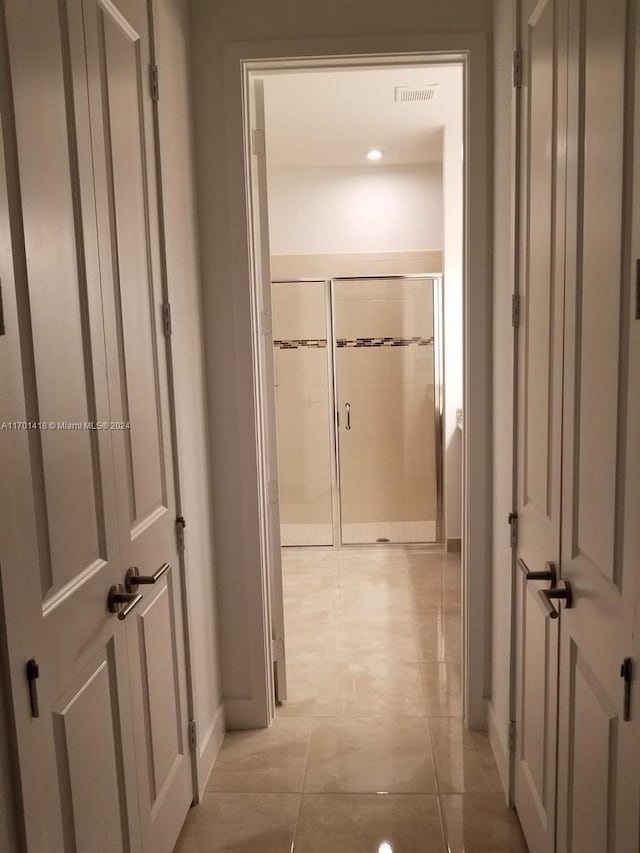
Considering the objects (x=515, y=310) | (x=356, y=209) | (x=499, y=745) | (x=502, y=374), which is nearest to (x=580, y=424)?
(x=515, y=310)

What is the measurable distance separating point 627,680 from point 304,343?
4.03 meters

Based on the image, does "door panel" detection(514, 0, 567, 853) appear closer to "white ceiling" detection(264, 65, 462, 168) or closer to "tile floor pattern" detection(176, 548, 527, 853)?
"tile floor pattern" detection(176, 548, 527, 853)

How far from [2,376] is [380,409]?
4.03 m

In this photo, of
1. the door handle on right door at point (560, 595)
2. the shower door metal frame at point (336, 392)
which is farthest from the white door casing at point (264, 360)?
the shower door metal frame at point (336, 392)

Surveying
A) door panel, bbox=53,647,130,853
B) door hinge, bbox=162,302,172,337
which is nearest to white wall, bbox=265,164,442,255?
door hinge, bbox=162,302,172,337

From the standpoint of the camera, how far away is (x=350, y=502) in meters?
5.05

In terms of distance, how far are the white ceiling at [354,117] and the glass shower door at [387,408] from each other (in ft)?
2.85

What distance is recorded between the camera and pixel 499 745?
230cm

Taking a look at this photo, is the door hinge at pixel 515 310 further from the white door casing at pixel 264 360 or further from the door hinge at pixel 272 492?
the door hinge at pixel 272 492

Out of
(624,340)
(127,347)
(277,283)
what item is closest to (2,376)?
(127,347)

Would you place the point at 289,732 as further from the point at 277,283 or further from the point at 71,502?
the point at 277,283

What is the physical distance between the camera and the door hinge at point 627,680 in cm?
106

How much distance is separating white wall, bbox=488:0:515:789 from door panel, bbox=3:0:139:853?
3.93ft

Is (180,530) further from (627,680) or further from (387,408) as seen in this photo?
(387,408)
